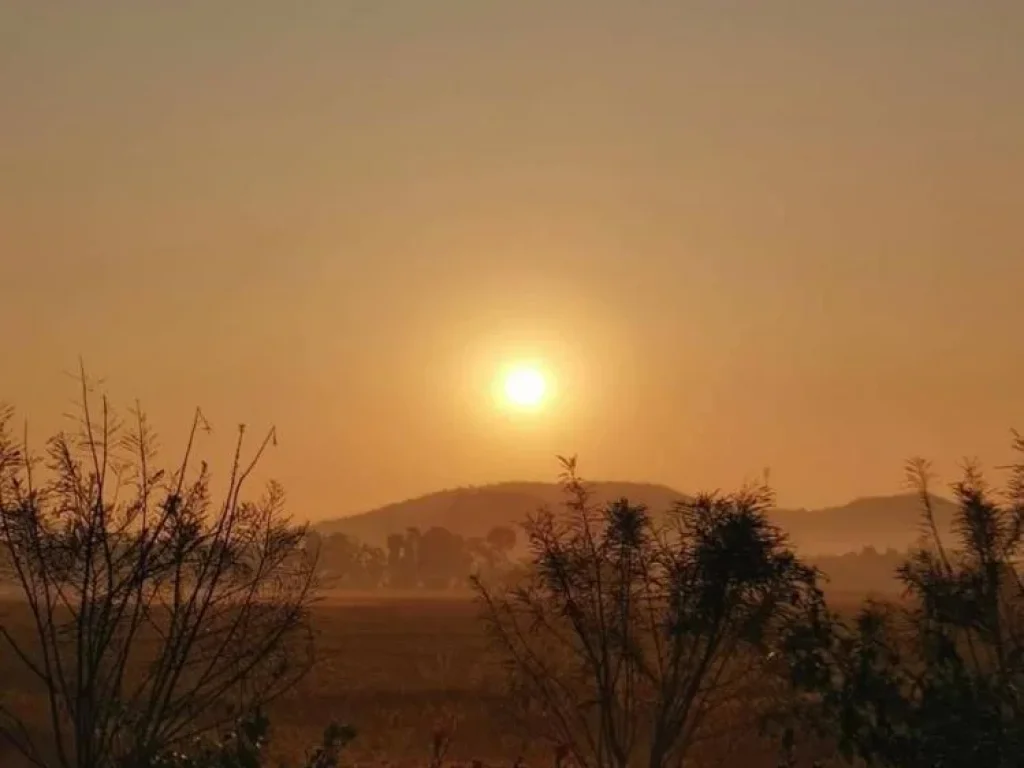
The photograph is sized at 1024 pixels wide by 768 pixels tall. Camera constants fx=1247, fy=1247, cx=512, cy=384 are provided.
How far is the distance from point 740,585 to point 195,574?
617 cm

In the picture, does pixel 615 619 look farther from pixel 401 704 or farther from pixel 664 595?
pixel 401 704

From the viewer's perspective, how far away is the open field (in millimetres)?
31469

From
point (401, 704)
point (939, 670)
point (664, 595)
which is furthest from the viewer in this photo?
point (401, 704)

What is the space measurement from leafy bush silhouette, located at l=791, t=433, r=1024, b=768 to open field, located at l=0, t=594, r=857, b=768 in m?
5.56

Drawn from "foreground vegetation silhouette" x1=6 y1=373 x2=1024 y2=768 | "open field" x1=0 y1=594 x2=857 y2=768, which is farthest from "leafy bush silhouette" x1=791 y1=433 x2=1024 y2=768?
"open field" x1=0 y1=594 x2=857 y2=768

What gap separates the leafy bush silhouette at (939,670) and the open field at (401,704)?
5558 mm

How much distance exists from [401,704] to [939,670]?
1388 inches

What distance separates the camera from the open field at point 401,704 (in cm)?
3147

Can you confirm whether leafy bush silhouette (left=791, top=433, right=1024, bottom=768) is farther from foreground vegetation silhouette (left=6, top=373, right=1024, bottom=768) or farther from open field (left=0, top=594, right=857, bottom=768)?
open field (left=0, top=594, right=857, bottom=768)

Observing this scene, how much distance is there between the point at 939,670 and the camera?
37.7ft

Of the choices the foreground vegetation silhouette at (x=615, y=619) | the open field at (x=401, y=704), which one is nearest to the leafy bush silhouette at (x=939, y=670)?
the foreground vegetation silhouette at (x=615, y=619)

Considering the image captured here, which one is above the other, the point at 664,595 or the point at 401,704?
the point at 664,595

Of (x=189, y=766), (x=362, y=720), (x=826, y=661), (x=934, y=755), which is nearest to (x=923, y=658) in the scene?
(x=826, y=661)

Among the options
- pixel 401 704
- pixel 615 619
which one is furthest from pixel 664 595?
pixel 401 704
